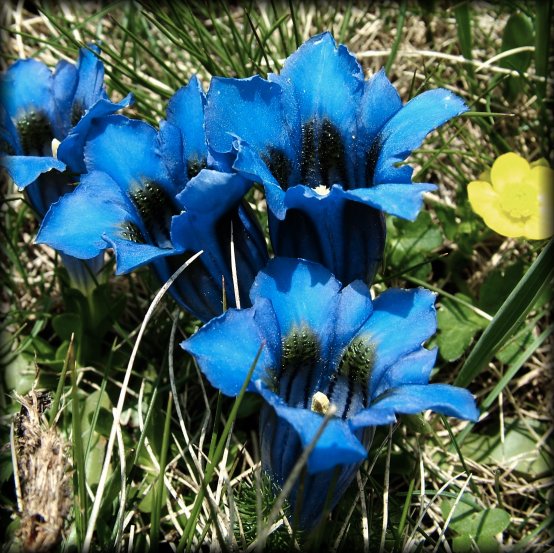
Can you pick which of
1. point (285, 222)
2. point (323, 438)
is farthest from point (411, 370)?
point (285, 222)

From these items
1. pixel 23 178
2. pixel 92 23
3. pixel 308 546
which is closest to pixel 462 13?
pixel 92 23

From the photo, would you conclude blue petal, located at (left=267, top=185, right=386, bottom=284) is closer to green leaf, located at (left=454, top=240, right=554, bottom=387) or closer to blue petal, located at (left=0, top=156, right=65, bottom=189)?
green leaf, located at (left=454, top=240, right=554, bottom=387)

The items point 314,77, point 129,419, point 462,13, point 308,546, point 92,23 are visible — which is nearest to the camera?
point 308,546

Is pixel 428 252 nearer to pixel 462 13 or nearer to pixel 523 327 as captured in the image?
pixel 523 327

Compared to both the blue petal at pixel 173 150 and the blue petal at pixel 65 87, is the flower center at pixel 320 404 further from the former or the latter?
the blue petal at pixel 65 87

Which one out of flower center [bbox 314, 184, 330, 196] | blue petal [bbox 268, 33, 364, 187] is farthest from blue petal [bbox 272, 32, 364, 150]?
flower center [bbox 314, 184, 330, 196]
